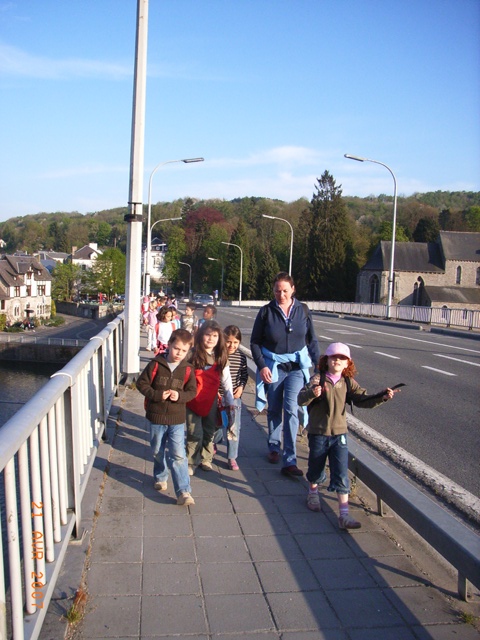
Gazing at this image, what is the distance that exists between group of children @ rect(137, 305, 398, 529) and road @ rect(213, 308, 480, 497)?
1759 millimetres

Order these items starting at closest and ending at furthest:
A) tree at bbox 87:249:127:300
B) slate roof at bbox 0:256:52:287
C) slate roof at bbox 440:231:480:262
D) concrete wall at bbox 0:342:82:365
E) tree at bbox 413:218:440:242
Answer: concrete wall at bbox 0:342:82:365 → slate roof at bbox 440:231:480:262 → slate roof at bbox 0:256:52:287 → tree at bbox 413:218:440:242 → tree at bbox 87:249:127:300

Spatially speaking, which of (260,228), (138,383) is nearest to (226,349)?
(138,383)

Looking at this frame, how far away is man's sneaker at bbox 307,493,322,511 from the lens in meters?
4.62

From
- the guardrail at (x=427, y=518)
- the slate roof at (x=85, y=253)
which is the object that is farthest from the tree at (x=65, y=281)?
the guardrail at (x=427, y=518)

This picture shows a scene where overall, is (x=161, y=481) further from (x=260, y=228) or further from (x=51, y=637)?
(x=260, y=228)

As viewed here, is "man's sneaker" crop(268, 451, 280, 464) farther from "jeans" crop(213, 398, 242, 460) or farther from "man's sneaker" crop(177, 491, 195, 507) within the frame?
"man's sneaker" crop(177, 491, 195, 507)

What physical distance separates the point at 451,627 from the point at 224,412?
10.0ft

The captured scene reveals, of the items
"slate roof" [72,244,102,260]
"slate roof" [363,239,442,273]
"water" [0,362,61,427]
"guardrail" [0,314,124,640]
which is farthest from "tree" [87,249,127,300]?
"guardrail" [0,314,124,640]

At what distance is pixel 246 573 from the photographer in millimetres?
3596

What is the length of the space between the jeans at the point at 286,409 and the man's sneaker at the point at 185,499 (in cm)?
106

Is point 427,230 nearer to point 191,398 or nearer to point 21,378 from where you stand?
point 21,378

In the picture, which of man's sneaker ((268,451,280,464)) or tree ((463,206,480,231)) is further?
tree ((463,206,480,231))

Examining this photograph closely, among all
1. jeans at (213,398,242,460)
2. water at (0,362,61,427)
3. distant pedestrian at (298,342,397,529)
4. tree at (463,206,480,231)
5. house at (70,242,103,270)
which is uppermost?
tree at (463,206,480,231)

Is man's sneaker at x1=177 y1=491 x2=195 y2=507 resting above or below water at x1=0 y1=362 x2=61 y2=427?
above
